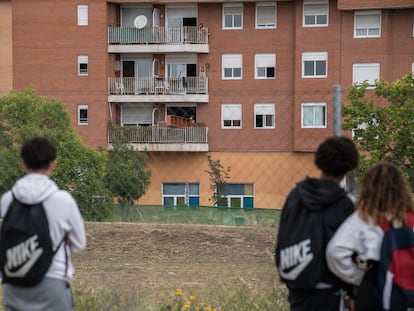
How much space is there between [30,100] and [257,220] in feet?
69.3

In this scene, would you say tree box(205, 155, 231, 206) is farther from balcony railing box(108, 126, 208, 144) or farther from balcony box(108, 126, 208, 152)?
balcony railing box(108, 126, 208, 144)

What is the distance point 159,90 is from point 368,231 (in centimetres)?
3790

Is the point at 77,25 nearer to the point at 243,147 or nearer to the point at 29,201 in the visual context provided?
the point at 243,147

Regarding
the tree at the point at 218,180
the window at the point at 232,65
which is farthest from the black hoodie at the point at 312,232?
the window at the point at 232,65

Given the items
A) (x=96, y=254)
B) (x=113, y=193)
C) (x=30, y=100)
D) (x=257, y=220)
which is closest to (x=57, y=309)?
(x=96, y=254)

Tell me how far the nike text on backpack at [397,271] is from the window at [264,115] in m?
36.5

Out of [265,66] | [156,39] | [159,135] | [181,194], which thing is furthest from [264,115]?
[159,135]

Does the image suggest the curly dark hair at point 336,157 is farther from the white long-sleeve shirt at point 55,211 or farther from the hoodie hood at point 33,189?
the hoodie hood at point 33,189

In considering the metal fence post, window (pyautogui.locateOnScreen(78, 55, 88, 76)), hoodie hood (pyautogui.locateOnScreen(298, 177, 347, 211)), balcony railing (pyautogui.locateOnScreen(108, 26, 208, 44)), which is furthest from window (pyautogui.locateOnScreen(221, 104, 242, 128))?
hoodie hood (pyautogui.locateOnScreen(298, 177, 347, 211))

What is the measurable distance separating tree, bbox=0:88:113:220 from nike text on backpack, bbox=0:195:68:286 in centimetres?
432

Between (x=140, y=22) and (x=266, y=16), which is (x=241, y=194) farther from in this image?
(x=140, y=22)

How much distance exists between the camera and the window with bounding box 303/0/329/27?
41562 millimetres

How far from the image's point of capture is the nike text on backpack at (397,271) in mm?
4586

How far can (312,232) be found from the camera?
Answer: 4.73 m
